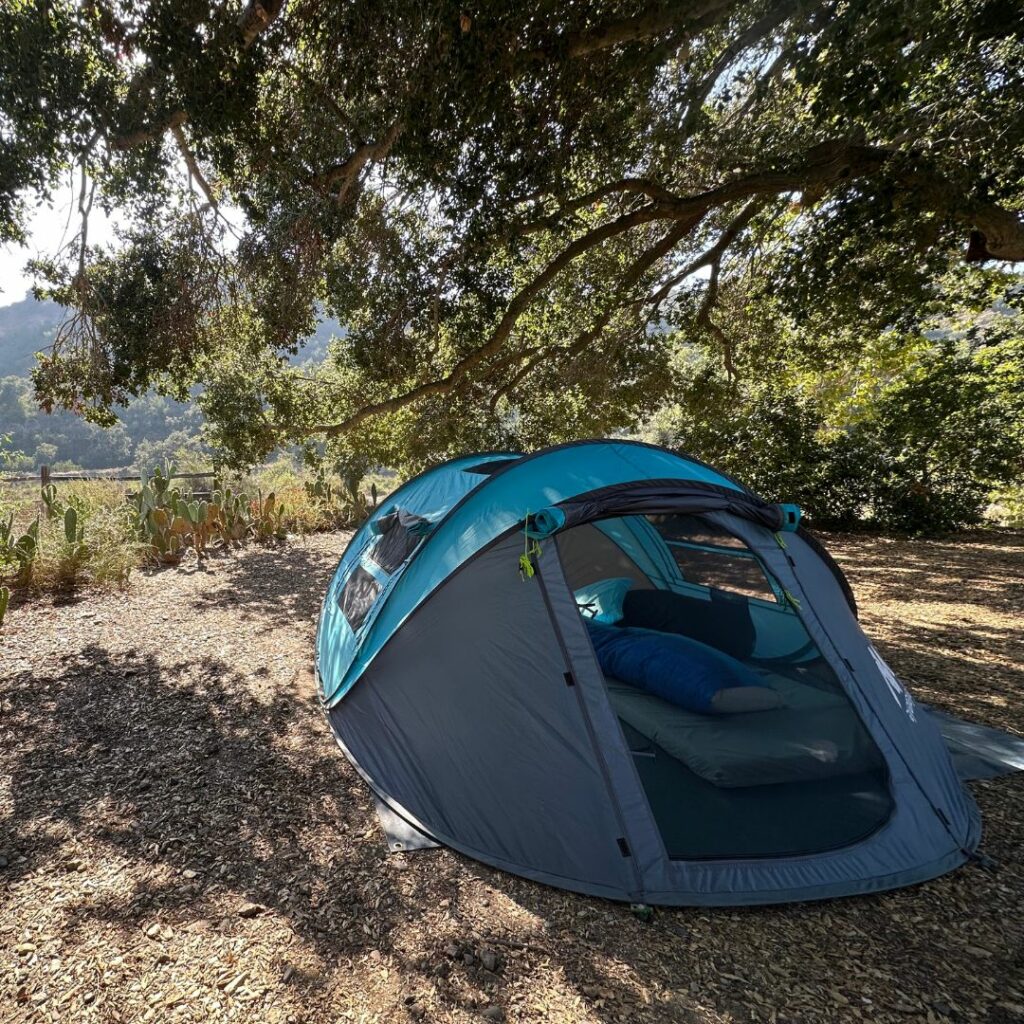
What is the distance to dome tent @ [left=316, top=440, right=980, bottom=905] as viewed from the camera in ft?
6.59

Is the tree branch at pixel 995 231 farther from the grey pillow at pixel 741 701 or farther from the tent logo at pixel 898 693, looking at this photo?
the grey pillow at pixel 741 701

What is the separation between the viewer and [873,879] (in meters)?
1.97

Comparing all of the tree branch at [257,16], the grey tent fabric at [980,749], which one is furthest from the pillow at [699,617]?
the tree branch at [257,16]

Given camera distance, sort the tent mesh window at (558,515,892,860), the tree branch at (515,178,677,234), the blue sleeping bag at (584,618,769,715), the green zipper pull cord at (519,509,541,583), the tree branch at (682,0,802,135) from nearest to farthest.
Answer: the tent mesh window at (558,515,892,860) < the green zipper pull cord at (519,509,541,583) < the blue sleeping bag at (584,618,769,715) < the tree branch at (682,0,802,135) < the tree branch at (515,178,677,234)

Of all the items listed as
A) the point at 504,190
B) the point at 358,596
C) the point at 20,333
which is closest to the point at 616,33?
the point at 504,190

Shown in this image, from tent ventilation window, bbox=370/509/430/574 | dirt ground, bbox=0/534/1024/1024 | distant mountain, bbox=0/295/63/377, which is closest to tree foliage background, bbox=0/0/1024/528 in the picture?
tent ventilation window, bbox=370/509/430/574

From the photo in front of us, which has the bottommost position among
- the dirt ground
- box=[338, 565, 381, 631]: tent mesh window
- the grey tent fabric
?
the dirt ground

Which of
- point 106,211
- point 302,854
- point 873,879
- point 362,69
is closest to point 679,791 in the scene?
point 873,879

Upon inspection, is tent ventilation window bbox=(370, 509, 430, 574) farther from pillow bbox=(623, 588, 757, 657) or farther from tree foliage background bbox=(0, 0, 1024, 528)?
tree foliage background bbox=(0, 0, 1024, 528)

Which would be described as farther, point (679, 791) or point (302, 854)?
point (679, 791)

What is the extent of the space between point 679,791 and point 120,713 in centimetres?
314

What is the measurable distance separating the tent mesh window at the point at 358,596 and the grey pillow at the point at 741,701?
1890 mm

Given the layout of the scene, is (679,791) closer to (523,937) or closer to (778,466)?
(523,937)

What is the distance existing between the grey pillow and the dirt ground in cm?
83
